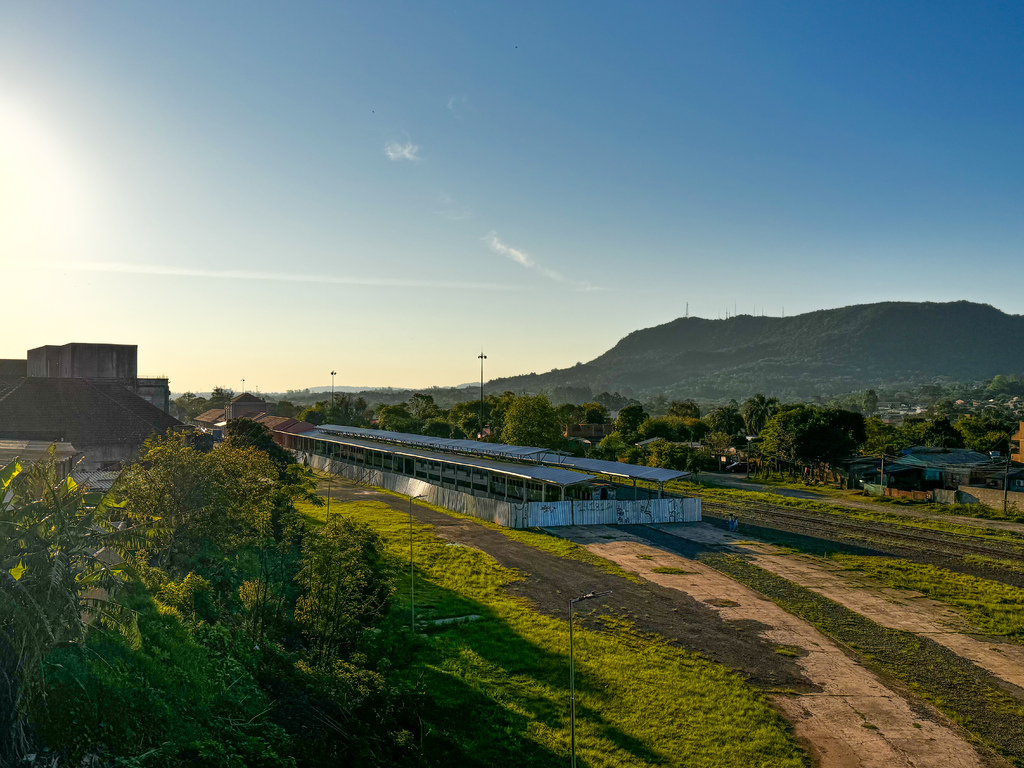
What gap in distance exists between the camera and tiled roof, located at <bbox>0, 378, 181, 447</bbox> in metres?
52.7

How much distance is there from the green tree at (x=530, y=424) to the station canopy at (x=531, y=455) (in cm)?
807

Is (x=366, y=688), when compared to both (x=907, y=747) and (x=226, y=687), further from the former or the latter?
(x=907, y=747)

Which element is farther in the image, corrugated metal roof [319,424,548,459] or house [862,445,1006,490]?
corrugated metal roof [319,424,548,459]

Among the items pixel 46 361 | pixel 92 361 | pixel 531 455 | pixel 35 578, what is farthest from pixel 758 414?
pixel 35 578

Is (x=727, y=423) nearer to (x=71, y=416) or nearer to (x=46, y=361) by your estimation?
(x=71, y=416)

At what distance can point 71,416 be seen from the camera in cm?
5553

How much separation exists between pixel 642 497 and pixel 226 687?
154 feet

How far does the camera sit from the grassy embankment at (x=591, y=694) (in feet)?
60.0

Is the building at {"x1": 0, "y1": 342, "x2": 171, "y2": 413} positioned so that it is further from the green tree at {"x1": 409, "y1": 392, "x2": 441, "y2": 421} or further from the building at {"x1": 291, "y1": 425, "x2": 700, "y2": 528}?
the green tree at {"x1": 409, "y1": 392, "x2": 441, "y2": 421}

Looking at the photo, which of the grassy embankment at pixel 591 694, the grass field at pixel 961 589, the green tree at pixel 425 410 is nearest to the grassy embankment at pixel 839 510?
the grass field at pixel 961 589

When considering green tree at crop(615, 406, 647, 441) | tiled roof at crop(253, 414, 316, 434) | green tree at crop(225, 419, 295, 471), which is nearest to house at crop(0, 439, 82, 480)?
green tree at crop(225, 419, 295, 471)

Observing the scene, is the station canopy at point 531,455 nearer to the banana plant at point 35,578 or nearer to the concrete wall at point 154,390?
the concrete wall at point 154,390

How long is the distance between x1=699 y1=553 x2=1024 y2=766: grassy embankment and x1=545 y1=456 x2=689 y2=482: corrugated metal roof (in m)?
19.6

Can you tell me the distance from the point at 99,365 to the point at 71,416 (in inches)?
888
